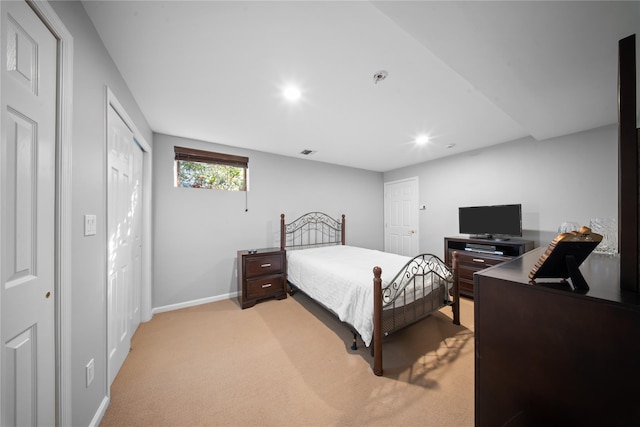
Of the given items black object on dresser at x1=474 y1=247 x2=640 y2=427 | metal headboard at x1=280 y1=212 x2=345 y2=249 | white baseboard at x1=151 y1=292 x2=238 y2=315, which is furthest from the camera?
metal headboard at x1=280 y1=212 x2=345 y2=249

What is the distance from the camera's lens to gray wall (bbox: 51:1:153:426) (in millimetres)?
1119

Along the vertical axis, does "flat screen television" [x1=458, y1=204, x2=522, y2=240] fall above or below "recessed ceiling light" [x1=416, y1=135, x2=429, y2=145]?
below

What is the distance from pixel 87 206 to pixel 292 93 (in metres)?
1.68

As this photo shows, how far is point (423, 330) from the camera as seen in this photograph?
2379 millimetres

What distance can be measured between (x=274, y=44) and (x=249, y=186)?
2345 mm

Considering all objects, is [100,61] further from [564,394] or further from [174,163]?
[564,394]

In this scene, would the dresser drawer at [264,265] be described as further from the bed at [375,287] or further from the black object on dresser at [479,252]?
the black object on dresser at [479,252]

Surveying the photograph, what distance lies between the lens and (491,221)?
332 cm

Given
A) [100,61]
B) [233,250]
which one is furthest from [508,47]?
[233,250]

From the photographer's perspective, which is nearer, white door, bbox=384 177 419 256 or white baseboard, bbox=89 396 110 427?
white baseboard, bbox=89 396 110 427

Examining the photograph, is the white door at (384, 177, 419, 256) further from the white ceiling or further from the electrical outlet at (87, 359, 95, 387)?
the electrical outlet at (87, 359, 95, 387)

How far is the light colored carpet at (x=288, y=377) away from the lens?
4.57 ft

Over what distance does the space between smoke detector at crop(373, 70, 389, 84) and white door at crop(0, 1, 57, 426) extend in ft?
6.05

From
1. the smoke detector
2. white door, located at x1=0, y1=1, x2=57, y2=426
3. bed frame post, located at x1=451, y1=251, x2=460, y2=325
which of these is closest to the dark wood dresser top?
bed frame post, located at x1=451, y1=251, x2=460, y2=325
